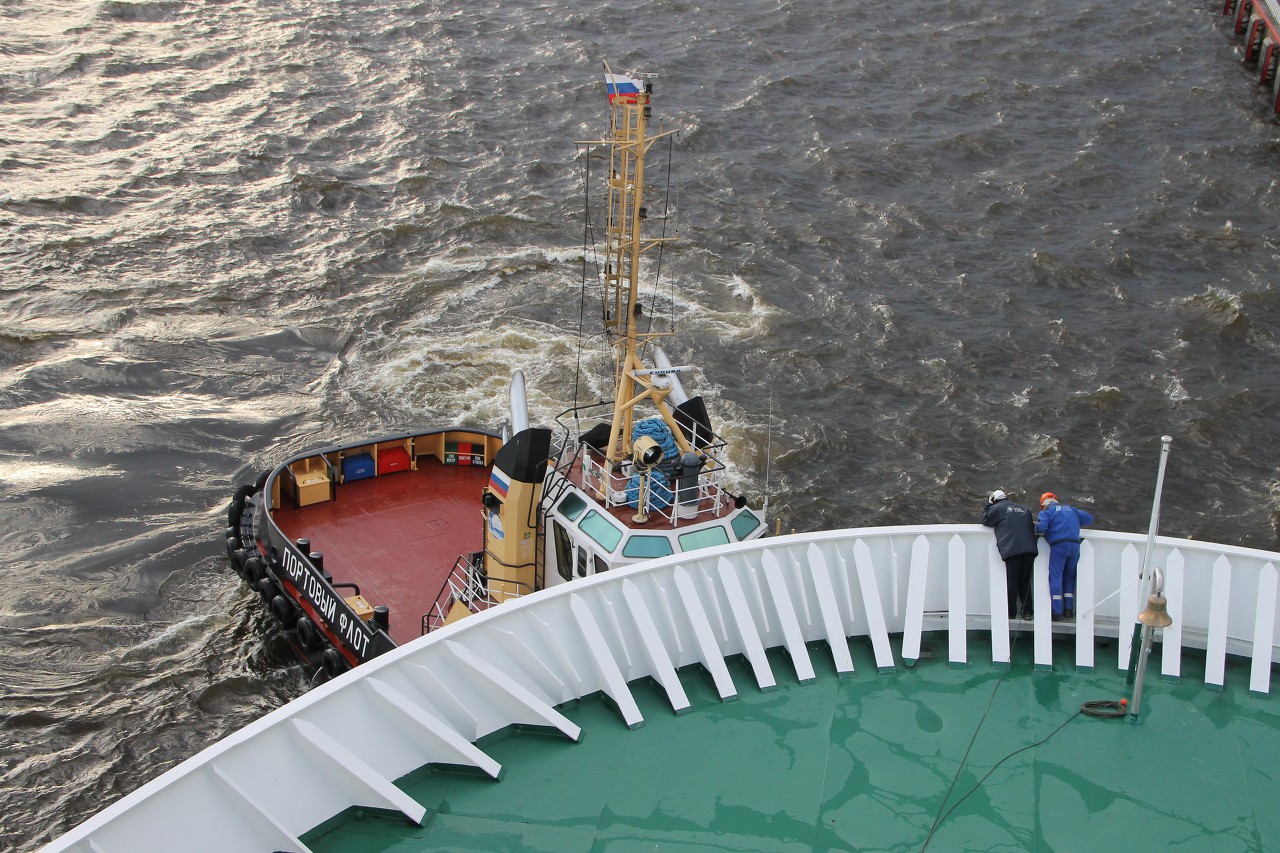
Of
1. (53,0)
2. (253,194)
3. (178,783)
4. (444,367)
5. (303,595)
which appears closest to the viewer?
(178,783)

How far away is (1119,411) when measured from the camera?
1109 inches

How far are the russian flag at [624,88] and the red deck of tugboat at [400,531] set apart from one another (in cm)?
755

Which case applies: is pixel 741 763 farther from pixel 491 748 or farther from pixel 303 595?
pixel 303 595

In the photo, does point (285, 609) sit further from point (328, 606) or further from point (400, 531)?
point (400, 531)

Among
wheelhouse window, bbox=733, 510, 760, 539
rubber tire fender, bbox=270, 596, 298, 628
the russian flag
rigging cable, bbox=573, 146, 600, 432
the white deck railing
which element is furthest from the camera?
rigging cable, bbox=573, 146, 600, 432

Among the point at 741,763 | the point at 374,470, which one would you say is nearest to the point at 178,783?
the point at 741,763

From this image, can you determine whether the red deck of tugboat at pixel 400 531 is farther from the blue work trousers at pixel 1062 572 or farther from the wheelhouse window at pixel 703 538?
the blue work trousers at pixel 1062 572

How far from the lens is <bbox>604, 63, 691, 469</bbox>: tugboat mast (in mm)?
15820

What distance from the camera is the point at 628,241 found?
16.6 meters

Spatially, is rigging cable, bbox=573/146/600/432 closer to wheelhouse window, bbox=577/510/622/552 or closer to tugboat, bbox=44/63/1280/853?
wheelhouse window, bbox=577/510/622/552

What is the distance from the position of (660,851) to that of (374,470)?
13468mm

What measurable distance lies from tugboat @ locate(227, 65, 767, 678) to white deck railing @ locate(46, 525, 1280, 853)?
3985 mm

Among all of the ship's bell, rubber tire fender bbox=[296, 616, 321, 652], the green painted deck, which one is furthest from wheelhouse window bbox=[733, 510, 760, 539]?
the ship's bell

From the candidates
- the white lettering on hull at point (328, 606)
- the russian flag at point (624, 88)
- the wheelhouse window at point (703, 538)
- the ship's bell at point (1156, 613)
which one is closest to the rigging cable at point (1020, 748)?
the ship's bell at point (1156, 613)
